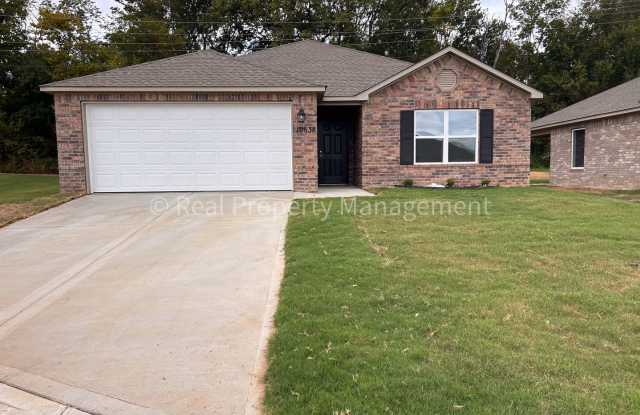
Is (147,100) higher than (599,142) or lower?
higher

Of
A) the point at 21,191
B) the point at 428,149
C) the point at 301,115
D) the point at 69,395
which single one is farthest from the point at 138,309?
the point at 21,191

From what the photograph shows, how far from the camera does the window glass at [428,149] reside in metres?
13.3

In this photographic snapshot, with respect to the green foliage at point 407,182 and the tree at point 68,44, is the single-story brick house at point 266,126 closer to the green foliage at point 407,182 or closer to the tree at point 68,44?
the green foliage at point 407,182

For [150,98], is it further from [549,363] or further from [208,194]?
[549,363]

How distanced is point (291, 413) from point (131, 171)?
10854 mm

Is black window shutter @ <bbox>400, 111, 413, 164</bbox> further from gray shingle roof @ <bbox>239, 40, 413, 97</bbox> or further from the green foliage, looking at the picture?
gray shingle roof @ <bbox>239, 40, 413, 97</bbox>

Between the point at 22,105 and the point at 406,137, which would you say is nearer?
the point at 406,137

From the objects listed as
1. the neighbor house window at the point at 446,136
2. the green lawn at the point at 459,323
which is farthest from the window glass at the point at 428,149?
the green lawn at the point at 459,323

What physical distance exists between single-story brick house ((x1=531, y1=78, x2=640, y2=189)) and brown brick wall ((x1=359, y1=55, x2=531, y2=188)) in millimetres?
4525

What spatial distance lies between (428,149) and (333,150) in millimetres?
3253

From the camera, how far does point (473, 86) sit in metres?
13.2

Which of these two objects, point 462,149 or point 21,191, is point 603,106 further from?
point 21,191

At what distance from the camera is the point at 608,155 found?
16.2 m

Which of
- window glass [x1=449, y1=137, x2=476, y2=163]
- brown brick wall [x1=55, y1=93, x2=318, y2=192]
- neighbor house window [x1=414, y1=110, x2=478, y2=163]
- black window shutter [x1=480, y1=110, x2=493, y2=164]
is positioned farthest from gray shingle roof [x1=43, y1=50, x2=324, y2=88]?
black window shutter [x1=480, y1=110, x2=493, y2=164]
